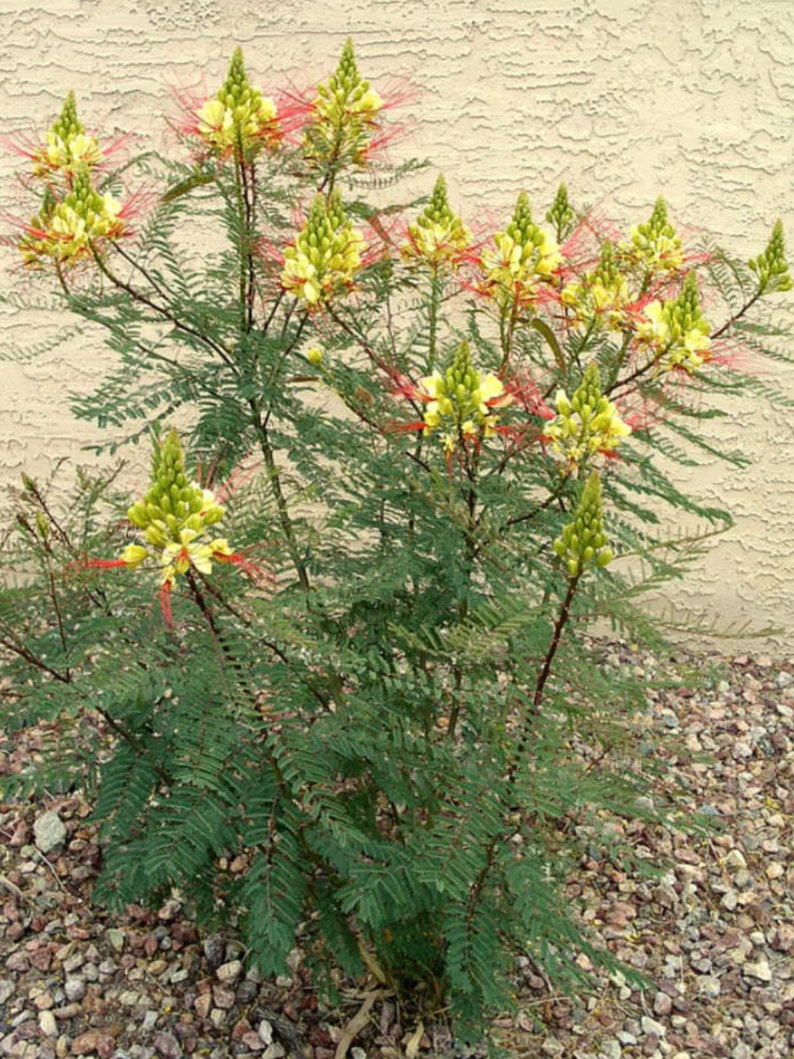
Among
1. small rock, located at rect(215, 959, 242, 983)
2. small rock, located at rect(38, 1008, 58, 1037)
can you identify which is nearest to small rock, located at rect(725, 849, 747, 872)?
small rock, located at rect(215, 959, 242, 983)

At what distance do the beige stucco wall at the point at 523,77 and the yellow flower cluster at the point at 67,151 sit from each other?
1515 mm

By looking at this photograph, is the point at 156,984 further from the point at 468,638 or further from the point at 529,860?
the point at 468,638

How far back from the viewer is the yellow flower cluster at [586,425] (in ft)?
5.20

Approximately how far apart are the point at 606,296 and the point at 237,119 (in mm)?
722

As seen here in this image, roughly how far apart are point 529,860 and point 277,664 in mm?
496

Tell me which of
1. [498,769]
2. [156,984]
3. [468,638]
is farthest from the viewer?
[156,984]

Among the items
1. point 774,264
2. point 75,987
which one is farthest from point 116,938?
point 774,264

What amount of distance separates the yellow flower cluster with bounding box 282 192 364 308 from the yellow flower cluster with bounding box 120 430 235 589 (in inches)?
19.4

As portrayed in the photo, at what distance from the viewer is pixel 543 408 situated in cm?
176

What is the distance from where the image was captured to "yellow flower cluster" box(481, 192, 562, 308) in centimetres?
178

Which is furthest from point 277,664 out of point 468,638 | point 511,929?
point 511,929

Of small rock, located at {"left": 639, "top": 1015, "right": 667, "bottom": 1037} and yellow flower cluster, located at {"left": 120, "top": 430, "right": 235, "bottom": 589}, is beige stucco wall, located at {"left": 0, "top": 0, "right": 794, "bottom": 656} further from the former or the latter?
yellow flower cluster, located at {"left": 120, "top": 430, "right": 235, "bottom": 589}

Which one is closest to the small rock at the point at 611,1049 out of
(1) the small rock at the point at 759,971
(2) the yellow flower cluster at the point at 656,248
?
(1) the small rock at the point at 759,971

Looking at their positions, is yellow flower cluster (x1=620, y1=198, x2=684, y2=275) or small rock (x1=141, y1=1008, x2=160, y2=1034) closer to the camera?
yellow flower cluster (x1=620, y1=198, x2=684, y2=275)
